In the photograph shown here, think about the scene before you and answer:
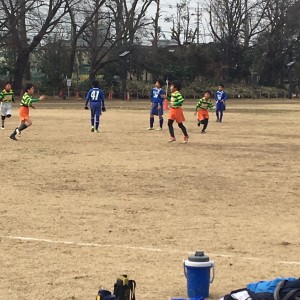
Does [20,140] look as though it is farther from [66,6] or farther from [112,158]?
[66,6]

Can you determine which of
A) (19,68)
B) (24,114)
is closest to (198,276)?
(24,114)

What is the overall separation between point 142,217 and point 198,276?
318 cm

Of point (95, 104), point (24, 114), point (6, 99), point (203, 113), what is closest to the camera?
point (24, 114)

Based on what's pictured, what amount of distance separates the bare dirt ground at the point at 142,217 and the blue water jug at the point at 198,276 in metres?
0.16

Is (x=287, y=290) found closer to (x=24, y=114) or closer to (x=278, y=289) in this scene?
(x=278, y=289)

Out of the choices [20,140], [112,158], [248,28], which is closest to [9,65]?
[248,28]

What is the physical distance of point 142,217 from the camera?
Result: 8.90 m

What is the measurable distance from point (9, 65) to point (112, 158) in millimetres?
54134

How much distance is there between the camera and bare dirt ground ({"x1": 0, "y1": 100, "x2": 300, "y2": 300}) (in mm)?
6316

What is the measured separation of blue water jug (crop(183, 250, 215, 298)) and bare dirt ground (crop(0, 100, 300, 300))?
0.51 ft

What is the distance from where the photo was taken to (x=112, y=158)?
15391 mm

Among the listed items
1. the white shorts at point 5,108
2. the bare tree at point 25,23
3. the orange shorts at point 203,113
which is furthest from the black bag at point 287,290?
the bare tree at point 25,23

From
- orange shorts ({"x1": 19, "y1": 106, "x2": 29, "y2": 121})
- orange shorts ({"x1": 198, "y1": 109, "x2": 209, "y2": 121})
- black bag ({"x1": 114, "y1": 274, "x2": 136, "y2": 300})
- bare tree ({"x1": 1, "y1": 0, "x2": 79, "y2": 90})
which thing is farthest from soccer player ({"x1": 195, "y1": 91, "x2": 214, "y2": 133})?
bare tree ({"x1": 1, "y1": 0, "x2": 79, "y2": 90})

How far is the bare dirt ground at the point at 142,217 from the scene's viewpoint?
632cm
